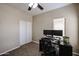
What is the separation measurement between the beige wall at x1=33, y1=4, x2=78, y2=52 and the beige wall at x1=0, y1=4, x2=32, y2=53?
145cm

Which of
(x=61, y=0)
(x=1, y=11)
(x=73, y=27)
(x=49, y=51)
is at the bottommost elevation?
(x=49, y=51)

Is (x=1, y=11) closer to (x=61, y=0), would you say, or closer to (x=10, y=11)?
(x=10, y=11)

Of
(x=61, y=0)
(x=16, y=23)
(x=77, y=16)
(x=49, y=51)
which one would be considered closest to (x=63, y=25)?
(x=77, y=16)

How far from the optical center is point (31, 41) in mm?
6195

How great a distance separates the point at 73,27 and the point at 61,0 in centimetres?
306

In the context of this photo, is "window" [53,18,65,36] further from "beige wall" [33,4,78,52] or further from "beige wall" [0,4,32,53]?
"beige wall" [0,4,32,53]

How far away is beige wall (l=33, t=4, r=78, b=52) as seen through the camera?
12.1 ft

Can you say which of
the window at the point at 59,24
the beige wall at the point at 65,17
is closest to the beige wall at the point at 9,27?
the beige wall at the point at 65,17

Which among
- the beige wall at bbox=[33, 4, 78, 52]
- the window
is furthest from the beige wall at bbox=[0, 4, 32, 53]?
the window

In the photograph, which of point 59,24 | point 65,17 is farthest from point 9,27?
point 65,17

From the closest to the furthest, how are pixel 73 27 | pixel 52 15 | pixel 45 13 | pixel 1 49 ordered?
pixel 1 49, pixel 73 27, pixel 52 15, pixel 45 13

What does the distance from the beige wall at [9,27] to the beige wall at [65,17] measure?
145 centimetres

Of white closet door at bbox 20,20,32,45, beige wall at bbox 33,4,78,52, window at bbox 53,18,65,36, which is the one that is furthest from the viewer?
white closet door at bbox 20,20,32,45

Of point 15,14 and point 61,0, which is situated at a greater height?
point 15,14
